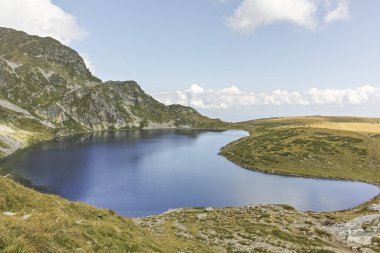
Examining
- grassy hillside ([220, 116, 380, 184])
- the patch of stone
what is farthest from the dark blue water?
the patch of stone

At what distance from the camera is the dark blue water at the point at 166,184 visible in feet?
309

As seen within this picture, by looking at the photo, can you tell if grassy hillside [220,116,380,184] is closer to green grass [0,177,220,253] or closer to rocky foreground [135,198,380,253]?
rocky foreground [135,198,380,253]

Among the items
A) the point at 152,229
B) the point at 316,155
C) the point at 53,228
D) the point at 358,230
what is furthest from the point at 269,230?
the point at 316,155

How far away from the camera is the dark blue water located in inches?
3706

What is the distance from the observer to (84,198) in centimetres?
9456

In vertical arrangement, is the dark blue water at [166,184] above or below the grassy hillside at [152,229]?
below

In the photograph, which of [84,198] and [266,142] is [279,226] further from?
[266,142]

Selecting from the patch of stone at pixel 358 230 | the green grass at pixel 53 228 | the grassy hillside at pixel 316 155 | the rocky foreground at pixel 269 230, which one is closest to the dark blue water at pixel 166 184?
the grassy hillside at pixel 316 155

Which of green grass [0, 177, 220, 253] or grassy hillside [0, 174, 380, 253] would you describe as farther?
grassy hillside [0, 174, 380, 253]

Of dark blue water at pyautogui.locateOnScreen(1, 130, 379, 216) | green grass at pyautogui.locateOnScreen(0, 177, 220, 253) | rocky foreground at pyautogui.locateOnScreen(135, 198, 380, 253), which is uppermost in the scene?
green grass at pyautogui.locateOnScreen(0, 177, 220, 253)

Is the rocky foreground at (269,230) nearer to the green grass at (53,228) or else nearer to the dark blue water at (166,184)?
the green grass at (53,228)

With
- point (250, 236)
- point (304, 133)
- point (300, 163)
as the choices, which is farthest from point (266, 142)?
point (250, 236)

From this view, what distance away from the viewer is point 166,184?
11438 cm

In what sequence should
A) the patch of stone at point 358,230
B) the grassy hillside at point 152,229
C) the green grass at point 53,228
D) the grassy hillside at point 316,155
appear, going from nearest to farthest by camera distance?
the green grass at point 53,228
the grassy hillside at point 152,229
the patch of stone at point 358,230
the grassy hillside at point 316,155
